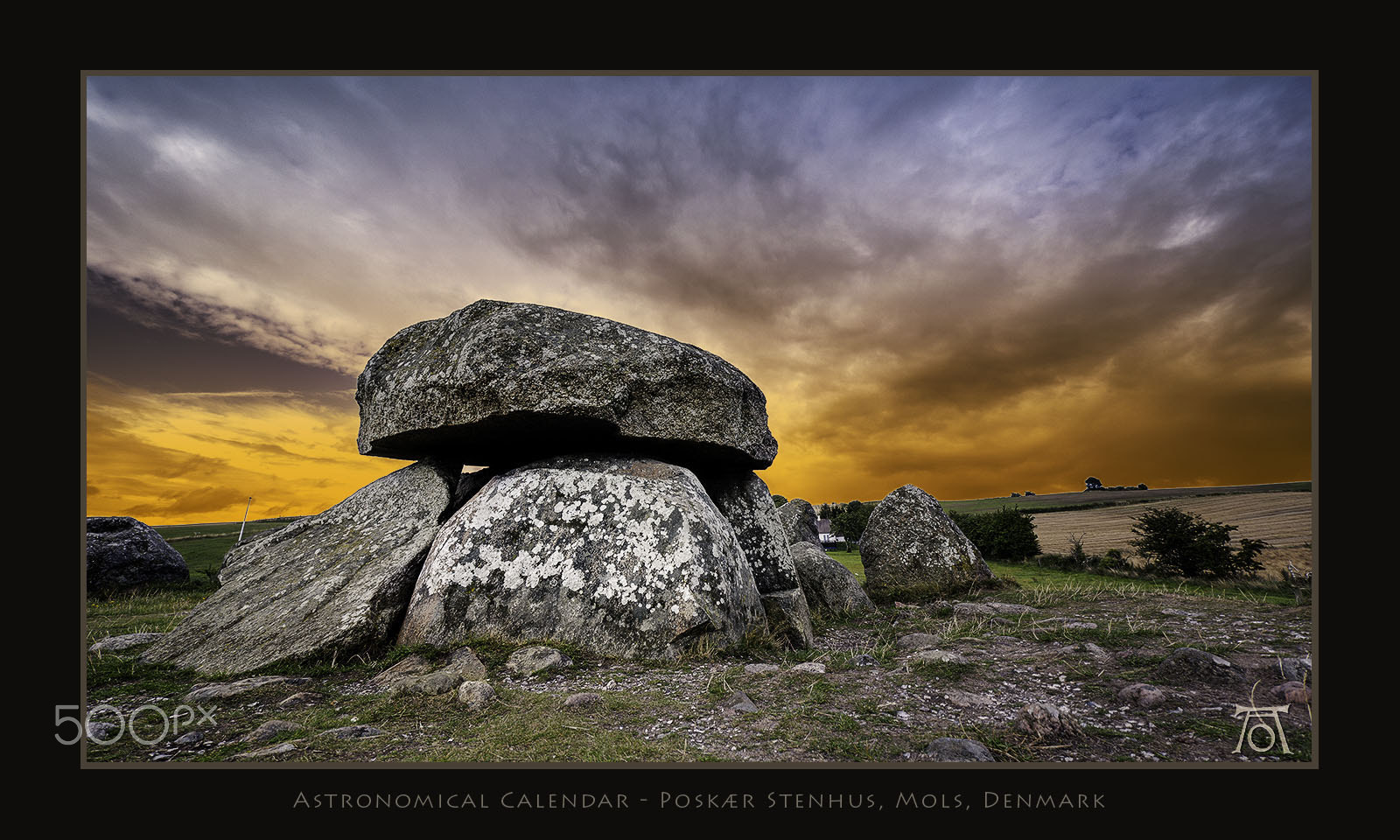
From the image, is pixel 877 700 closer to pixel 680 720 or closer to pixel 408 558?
pixel 680 720

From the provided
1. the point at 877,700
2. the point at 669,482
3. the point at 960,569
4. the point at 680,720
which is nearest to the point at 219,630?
the point at 669,482

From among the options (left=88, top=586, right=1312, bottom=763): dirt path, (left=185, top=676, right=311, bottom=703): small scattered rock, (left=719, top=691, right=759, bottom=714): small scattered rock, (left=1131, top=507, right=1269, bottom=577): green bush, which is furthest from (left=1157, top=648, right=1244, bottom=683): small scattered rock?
(left=1131, top=507, right=1269, bottom=577): green bush

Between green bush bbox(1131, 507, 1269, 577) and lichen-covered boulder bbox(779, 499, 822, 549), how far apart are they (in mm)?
8429

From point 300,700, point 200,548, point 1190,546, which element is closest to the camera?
point 300,700

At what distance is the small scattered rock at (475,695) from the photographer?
13.3 ft

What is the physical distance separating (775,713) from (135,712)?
451 centimetres

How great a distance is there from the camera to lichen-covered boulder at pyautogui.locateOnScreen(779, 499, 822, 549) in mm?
18469

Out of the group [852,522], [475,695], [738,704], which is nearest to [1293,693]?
[738,704]

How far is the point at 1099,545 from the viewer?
16.7 metres

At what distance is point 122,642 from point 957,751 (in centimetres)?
924

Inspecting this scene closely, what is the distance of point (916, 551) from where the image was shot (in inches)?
443

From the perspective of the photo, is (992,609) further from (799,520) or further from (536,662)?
(799,520)

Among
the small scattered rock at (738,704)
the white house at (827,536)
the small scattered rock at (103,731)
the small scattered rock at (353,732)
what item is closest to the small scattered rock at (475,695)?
the small scattered rock at (353,732)

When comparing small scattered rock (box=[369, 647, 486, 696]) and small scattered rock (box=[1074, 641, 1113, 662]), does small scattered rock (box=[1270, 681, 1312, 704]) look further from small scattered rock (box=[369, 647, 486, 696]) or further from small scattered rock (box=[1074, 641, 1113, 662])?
small scattered rock (box=[369, 647, 486, 696])
